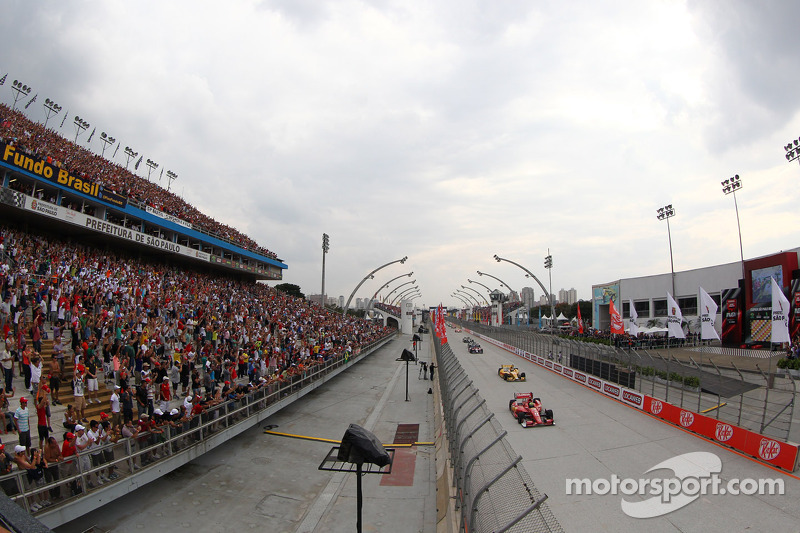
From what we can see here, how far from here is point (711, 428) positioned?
13.6 m

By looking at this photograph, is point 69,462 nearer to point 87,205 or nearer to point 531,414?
point 531,414

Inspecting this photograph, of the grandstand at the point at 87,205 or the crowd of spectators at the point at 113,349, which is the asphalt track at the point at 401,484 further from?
the grandstand at the point at 87,205

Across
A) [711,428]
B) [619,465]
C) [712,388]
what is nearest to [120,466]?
[619,465]

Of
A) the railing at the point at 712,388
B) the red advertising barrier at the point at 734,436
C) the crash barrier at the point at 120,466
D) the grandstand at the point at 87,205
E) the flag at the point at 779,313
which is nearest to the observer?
the crash barrier at the point at 120,466

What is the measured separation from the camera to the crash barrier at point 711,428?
36.0 ft

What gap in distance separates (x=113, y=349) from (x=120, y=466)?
5.42 m

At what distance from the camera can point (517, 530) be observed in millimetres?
5258

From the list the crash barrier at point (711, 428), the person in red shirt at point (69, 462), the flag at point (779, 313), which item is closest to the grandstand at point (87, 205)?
the person in red shirt at point (69, 462)

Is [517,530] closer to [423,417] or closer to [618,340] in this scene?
[423,417]

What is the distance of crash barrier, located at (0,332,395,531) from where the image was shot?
22.8ft

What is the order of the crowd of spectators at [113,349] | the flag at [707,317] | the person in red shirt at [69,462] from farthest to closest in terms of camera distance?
the flag at [707,317] < the crowd of spectators at [113,349] < the person in red shirt at [69,462]

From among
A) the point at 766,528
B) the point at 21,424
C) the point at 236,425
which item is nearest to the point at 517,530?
the point at 766,528

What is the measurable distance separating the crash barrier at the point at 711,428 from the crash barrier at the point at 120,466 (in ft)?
49.6

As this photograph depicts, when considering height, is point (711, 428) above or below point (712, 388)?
below
